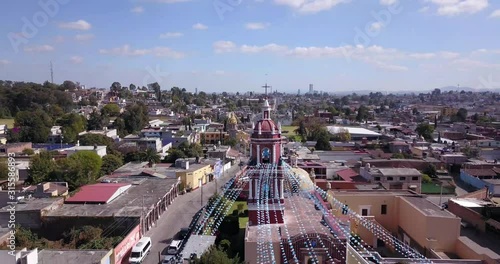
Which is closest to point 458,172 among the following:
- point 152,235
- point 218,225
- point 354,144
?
point 354,144

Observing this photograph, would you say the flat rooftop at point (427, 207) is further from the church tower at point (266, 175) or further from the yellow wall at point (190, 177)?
the yellow wall at point (190, 177)

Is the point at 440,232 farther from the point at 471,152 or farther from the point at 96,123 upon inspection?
the point at 96,123

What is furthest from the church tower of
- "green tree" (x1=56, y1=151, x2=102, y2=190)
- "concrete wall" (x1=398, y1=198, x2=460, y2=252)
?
"green tree" (x1=56, y1=151, x2=102, y2=190)

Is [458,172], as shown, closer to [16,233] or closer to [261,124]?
[261,124]

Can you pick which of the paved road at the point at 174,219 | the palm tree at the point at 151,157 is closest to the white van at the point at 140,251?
the paved road at the point at 174,219

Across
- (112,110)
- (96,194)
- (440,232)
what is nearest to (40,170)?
(96,194)

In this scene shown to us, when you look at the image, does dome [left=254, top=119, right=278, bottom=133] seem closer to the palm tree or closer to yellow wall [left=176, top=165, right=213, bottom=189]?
yellow wall [left=176, top=165, right=213, bottom=189]
